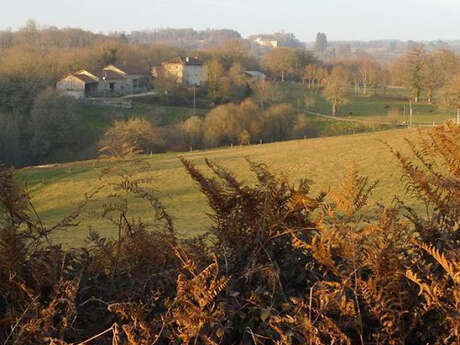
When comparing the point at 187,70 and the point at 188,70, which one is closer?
the point at 187,70

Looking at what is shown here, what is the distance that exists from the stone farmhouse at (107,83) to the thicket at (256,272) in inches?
3011

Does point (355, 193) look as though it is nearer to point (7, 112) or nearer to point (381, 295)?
point (381, 295)

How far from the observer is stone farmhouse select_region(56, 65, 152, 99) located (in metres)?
80.2

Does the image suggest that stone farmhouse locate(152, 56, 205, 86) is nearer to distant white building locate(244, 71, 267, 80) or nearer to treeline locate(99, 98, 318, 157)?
distant white building locate(244, 71, 267, 80)

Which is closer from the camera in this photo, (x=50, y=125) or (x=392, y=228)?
(x=392, y=228)

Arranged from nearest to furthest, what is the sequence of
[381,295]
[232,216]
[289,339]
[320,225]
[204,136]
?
[289,339] → [381,295] → [320,225] → [232,216] → [204,136]

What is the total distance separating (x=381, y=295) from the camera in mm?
2605

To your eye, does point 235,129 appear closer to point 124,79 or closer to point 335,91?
point 335,91

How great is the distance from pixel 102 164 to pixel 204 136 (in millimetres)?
51706

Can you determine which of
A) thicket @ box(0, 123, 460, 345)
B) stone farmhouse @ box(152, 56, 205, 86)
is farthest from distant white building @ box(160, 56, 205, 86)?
thicket @ box(0, 123, 460, 345)

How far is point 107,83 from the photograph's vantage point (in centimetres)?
8544

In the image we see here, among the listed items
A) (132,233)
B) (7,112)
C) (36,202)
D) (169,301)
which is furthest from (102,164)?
(7,112)

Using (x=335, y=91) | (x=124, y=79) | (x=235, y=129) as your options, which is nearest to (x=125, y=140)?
(x=235, y=129)

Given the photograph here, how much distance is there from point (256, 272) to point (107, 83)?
282ft
